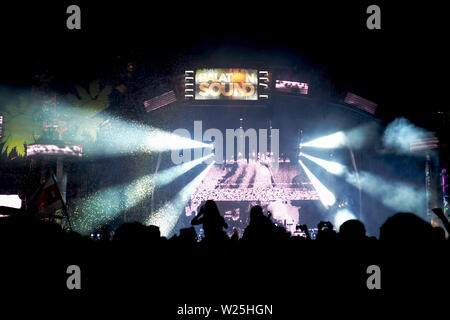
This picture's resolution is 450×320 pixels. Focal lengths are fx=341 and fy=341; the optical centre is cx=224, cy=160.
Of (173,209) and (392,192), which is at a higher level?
(392,192)

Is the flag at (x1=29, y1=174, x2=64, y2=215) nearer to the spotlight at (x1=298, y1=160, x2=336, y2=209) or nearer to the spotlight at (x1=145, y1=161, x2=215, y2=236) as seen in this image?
the spotlight at (x1=145, y1=161, x2=215, y2=236)

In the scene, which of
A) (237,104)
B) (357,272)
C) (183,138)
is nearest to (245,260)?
(357,272)

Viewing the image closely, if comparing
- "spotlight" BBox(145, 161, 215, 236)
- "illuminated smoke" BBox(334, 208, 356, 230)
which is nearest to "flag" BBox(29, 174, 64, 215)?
"spotlight" BBox(145, 161, 215, 236)

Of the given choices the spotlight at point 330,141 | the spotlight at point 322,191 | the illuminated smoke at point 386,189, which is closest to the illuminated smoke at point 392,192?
the illuminated smoke at point 386,189

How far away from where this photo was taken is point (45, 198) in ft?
15.4

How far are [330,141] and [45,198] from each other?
12.9 m

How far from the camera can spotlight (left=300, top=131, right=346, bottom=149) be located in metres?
14.9

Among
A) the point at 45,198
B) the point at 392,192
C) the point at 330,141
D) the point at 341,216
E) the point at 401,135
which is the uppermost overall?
the point at 330,141

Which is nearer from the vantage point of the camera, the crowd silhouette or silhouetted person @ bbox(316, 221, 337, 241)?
the crowd silhouette

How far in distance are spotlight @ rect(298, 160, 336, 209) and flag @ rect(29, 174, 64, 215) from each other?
12.3 m

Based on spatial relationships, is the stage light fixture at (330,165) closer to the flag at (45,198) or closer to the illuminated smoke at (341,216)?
the illuminated smoke at (341,216)

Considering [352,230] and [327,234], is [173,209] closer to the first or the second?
[327,234]

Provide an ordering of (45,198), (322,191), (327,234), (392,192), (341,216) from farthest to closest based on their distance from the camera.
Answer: (322,191) < (341,216) < (392,192) < (45,198) < (327,234)

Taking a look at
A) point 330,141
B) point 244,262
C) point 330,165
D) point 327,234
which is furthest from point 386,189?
point 244,262
